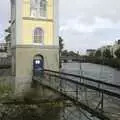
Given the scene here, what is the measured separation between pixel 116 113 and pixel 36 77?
18.2m

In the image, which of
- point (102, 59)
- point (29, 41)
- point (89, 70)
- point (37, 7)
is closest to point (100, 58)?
point (102, 59)

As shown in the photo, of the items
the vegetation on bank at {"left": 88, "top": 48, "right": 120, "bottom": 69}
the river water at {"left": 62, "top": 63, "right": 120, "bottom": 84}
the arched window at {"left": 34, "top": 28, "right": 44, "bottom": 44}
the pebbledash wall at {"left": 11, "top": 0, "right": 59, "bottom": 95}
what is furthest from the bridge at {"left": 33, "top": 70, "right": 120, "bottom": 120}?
the arched window at {"left": 34, "top": 28, "right": 44, "bottom": 44}

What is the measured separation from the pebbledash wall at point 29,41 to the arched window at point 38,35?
242 millimetres

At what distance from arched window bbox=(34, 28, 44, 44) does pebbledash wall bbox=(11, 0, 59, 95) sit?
0.24 m

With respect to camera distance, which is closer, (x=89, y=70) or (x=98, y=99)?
(x=98, y=99)

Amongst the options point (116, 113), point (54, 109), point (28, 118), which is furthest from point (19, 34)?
point (116, 113)

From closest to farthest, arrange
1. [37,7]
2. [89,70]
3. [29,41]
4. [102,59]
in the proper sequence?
[102,59]
[29,41]
[37,7]
[89,70]

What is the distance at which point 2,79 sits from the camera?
29.6m

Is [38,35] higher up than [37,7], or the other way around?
[37,7]

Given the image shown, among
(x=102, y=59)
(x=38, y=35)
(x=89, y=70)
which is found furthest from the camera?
(x=89, y=70)

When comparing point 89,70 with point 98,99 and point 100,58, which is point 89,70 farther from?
point 98,99

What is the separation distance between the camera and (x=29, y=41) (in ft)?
98.7

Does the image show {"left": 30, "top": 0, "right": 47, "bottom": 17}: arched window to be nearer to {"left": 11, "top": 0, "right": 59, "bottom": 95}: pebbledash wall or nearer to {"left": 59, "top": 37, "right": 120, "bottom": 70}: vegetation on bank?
→ {"left": 11, "top": 0, "right": 59, "bottom": 95}: pebbledash wall

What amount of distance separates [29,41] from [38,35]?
102 centimetres
